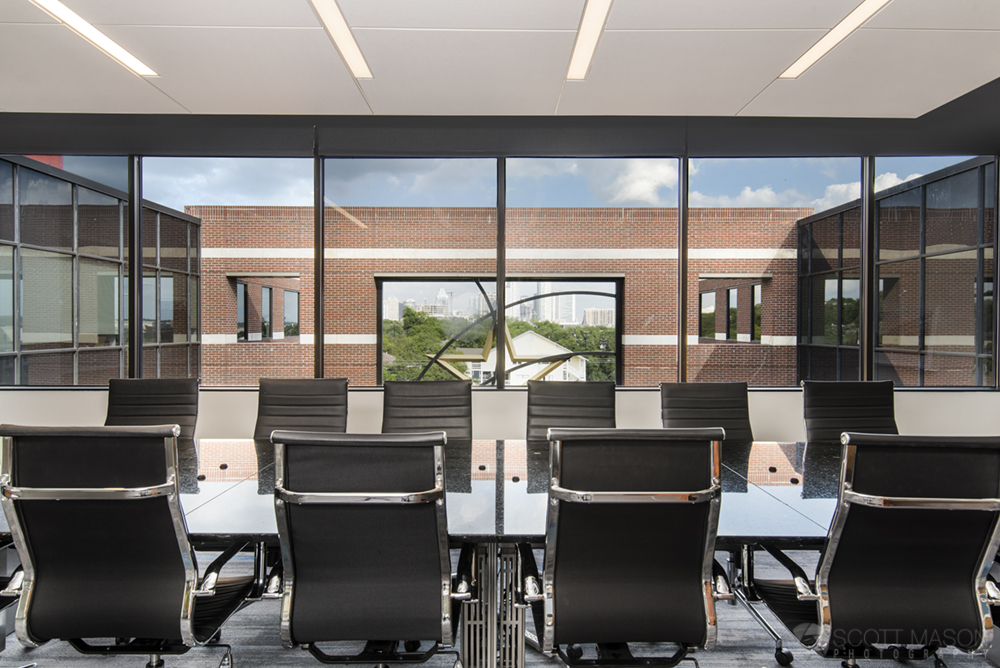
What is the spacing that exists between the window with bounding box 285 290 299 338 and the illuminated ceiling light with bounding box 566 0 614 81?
3.05 metres

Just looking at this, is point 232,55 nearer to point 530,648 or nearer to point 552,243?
point 552,243

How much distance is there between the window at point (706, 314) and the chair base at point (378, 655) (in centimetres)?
390

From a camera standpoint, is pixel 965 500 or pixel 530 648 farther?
pixel 530 648

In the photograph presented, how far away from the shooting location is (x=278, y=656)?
2.23 metres

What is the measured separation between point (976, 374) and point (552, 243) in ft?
13.4

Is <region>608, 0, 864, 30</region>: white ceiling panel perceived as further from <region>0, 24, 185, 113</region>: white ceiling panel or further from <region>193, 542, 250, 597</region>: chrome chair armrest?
<region>0, 24, 185, 113</region>: white ceiling panel

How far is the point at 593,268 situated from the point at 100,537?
4.21 m

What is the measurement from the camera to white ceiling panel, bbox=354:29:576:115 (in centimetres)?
309

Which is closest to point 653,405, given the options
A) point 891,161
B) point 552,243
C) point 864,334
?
point 552,243

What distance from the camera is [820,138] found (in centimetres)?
451

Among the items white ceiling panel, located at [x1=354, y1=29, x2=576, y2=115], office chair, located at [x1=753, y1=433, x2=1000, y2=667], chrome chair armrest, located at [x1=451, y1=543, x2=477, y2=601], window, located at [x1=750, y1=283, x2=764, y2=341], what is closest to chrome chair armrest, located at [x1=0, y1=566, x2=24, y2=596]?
chrome chair armrest, located at [x1=451, y1=543, x2=477, y2=601]

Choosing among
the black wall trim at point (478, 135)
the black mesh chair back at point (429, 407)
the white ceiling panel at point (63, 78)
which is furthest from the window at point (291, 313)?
the black mesh chair back at point (429, 407)

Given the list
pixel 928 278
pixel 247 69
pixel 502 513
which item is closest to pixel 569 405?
pixel 502 513

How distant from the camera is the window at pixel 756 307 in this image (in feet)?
16.5
